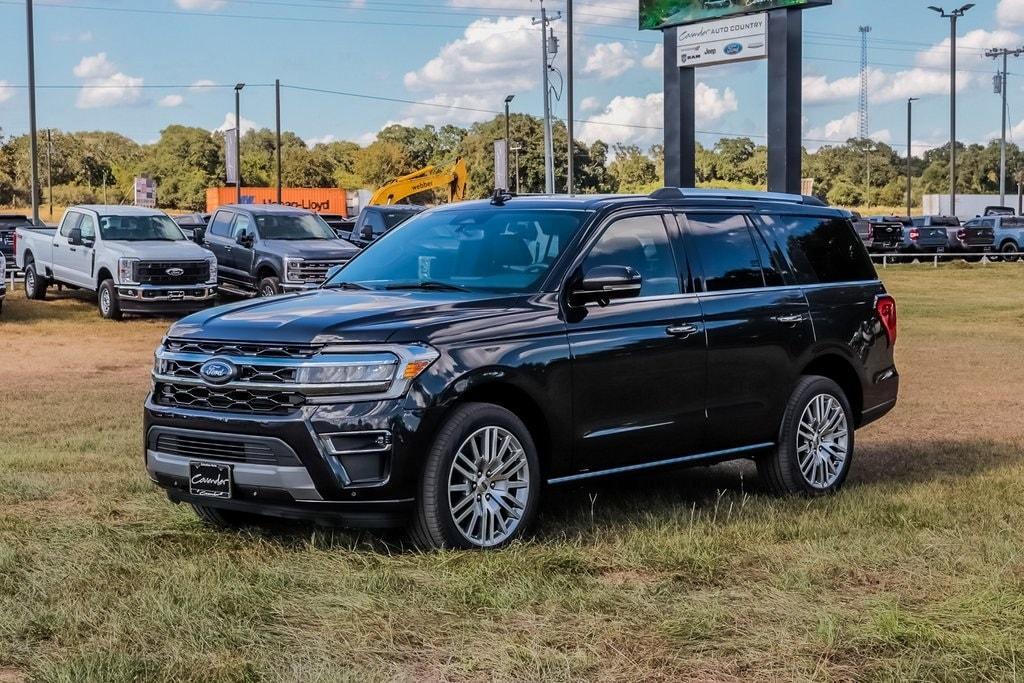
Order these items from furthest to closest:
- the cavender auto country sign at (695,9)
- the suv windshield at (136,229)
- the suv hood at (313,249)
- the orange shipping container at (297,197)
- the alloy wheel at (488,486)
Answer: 1. the orange shipping container at (297,197)
2. the cavender auto country sign at (695,9)
3. the suv windshield at (136,229)
4. the suv hood at (313,249)
5. the alloy wheel at (488,486)

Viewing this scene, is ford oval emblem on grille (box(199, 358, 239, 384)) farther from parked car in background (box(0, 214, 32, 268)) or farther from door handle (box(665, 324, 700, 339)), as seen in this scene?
parked car in background (box(0, 214, 32, 268))

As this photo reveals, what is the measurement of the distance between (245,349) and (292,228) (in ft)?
62.8

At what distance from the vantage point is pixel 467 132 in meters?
Result: 138

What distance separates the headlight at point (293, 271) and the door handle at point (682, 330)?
1656cm

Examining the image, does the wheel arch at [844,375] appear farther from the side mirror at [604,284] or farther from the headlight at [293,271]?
the headlight at [293,271]

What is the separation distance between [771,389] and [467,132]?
13225 cm

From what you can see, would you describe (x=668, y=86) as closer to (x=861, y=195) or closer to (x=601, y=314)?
(x=601, y=314)

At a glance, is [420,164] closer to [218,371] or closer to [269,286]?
[269,286]

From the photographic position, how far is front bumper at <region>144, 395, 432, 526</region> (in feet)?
19.8

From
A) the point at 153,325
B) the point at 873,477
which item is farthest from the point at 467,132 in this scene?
the point at 873,477

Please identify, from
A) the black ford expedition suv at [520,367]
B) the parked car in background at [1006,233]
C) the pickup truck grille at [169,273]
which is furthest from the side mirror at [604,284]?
the parked car in background at [1006,233]

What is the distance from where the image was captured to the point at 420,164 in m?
138

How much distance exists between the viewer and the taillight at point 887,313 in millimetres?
9016

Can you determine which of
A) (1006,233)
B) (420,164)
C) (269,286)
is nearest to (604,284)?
(269,286)
